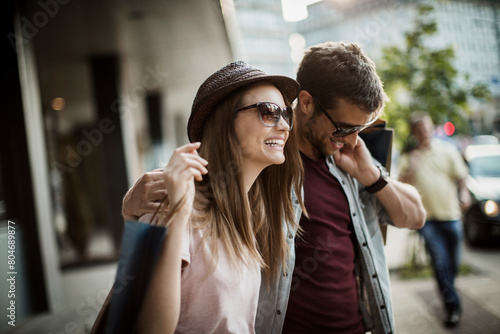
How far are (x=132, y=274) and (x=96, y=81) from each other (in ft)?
26.3

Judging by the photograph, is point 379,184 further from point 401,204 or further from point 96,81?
point 96,81

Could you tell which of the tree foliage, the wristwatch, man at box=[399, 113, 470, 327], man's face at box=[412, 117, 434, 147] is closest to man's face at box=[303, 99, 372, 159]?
the wristwatch

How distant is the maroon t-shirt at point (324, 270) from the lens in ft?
5.96

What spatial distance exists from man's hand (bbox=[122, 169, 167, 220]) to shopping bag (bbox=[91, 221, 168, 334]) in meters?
0.25

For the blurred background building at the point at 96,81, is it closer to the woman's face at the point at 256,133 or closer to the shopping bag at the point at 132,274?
the woman's face at the point at 256,133

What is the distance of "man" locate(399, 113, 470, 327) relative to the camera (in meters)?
4.23

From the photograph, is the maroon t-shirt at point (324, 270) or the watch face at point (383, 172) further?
the watch face at point (383, 172)

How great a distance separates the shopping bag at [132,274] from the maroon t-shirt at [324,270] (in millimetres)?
999

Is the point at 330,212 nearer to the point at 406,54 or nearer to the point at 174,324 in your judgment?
the point at 174,324

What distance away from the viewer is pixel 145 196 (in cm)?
138

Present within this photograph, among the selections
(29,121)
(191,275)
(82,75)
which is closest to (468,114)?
(191,275)

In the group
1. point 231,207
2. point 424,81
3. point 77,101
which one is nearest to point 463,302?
point 424,81

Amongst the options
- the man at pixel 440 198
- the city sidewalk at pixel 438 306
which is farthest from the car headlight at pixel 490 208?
the man at pixel 440 198

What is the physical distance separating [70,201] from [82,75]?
3478 millimetres
